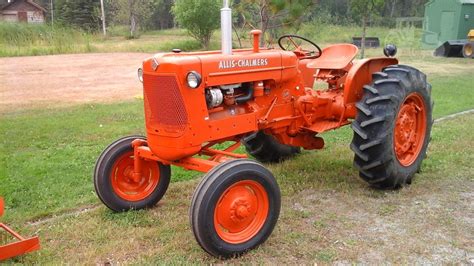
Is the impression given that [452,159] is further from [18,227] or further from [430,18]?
[430,18]

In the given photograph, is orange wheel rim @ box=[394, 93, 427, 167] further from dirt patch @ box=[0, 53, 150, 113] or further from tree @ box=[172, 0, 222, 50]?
tree @ box=[172, 0, 222, 50]

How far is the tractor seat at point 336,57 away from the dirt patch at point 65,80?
700cm

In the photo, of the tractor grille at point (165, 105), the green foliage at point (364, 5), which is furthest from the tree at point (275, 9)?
the green foliage at point (364, 5)

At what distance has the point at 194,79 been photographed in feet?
12.3

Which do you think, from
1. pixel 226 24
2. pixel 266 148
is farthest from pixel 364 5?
pixel 226 24

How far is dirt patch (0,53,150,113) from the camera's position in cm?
1166

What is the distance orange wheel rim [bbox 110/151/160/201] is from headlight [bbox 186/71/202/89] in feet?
3.92

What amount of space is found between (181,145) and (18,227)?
1.65 metres

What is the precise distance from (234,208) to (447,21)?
25679 millimetres

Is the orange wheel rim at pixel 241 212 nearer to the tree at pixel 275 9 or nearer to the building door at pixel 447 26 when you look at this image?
the tree at pixel 275 9

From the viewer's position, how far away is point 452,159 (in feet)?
20.2

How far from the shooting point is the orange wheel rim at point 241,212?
12.1ft

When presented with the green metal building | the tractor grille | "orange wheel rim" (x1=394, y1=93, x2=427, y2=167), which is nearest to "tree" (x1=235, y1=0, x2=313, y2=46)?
"orange wheel rim" (x1=394, y1=93, x2=427, y2=167)

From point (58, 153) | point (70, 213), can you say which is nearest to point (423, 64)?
point (58, 153)
